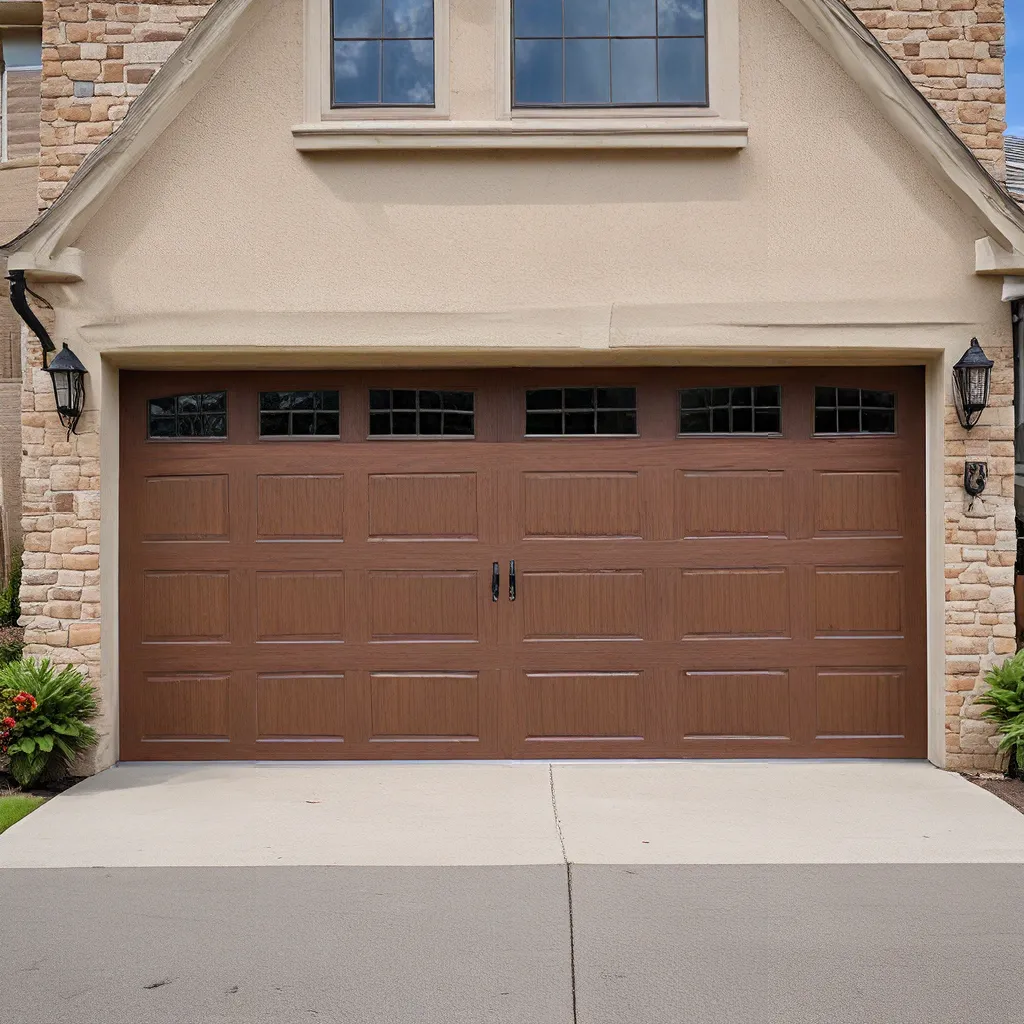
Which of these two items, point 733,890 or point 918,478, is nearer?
point 733,890

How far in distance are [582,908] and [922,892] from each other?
5.09 feet

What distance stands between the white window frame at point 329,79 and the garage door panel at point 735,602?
357 cm

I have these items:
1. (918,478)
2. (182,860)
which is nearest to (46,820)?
(182,860)

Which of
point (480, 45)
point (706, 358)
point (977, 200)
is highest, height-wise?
point (480, 45)

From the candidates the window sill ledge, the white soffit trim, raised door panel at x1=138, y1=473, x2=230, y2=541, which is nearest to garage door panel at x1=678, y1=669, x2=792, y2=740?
the white soffit trim

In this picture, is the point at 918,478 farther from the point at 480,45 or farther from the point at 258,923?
the point at 258,923

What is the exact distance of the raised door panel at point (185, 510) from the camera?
7180 millimetres

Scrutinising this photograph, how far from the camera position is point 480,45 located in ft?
22.4

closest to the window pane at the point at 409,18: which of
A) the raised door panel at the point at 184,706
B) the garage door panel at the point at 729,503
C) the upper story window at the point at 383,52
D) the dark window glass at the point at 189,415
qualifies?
the upper story window at the point at 383,52

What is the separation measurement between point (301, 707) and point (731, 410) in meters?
3.62

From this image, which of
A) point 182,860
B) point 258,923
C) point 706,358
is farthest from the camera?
point 706,358

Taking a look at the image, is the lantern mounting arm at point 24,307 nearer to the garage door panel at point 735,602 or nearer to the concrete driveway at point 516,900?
the concrete driveway at point 516,900

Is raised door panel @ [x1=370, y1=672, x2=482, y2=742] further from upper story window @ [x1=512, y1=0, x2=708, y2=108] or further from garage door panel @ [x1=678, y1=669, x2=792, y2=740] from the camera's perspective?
upper story window @ [x1=512, y1=0, x2=708, y2=108]

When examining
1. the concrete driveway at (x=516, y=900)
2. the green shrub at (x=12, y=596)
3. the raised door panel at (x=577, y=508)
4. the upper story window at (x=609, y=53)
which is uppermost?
the upper story window at (x=609, y=53)
